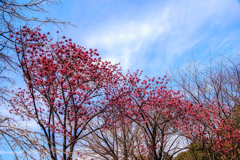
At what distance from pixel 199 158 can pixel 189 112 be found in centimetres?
894

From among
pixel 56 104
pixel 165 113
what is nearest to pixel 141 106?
pixel 165 113

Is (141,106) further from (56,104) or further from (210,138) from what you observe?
(210,138)

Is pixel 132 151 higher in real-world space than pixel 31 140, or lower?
higher

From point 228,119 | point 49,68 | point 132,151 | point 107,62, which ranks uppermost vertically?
point 107,62

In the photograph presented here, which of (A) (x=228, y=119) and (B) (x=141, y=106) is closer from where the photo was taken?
(B) (x=141, y=106)

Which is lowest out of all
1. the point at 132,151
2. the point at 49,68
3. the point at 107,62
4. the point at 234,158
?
the point at 234,158

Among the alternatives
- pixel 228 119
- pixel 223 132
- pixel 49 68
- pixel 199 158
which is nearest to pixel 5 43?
pixel 49 68

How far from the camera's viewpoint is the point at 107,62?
948 cm

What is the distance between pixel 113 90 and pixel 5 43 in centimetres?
620

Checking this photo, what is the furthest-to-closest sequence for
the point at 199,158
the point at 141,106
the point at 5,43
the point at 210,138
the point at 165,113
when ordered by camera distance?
1. the point at 199,158
2. the point at 210,138
3. the point at 165,113
4. the point at 141,106
5. the point at 5,43

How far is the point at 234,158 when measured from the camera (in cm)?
1149

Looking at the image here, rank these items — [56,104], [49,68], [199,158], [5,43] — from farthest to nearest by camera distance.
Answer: [199,158]
[56,104]
[49,68]
[5,43]

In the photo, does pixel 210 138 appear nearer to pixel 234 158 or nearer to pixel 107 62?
pixel 234 158

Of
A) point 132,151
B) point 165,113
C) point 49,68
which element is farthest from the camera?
point 132,151
